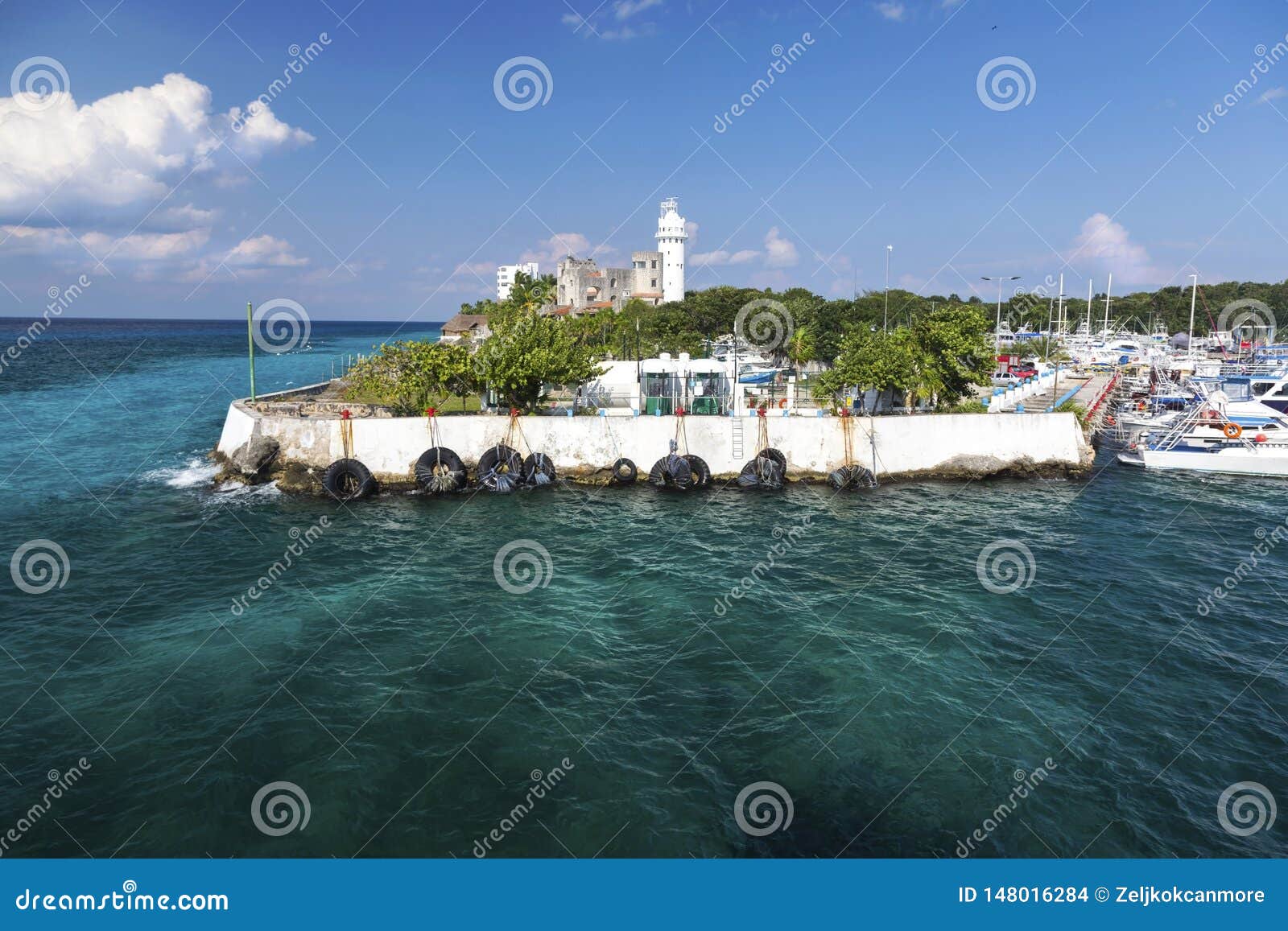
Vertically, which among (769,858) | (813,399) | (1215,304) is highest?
(1215,304)

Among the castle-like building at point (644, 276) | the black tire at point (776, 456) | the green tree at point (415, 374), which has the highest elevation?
the castle-like building at point (644, 276)

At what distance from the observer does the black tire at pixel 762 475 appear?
38562mm

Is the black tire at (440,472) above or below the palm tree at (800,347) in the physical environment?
below

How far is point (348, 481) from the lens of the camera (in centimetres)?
3675

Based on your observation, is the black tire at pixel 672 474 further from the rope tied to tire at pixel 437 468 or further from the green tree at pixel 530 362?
the rope tied to tire at pixel 437 468

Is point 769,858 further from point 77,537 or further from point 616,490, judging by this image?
point 77,537

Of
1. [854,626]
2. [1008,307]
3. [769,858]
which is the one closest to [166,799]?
[769,858]

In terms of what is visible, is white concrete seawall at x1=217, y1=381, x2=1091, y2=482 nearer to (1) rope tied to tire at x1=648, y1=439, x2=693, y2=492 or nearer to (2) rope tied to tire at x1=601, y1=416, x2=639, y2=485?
(2) rope tied to tire at x1=601, y1=416, x2=639, y2=485

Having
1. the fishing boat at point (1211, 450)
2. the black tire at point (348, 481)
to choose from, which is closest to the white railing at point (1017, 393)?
the fishing boat at point (1211, 450)

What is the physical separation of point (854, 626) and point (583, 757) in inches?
409

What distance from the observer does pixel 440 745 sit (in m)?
15.8

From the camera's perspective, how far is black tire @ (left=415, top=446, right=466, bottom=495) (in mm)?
37000

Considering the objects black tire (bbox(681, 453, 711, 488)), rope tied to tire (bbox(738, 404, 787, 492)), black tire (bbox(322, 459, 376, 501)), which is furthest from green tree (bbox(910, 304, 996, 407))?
black tire (bbox(322, 459, 376, 501))

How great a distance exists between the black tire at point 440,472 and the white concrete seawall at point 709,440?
98 centimetres
